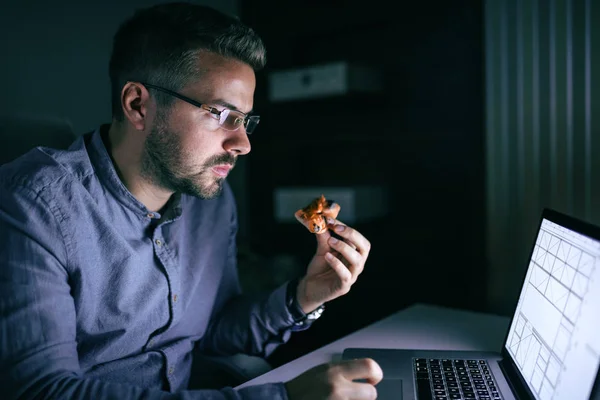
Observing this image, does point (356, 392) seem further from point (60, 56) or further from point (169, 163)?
point (60, 56)

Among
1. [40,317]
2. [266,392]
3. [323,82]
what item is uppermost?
[323,82]

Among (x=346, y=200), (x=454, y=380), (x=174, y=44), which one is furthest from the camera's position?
(x=346, y=200)

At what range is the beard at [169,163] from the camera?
1.23 meters

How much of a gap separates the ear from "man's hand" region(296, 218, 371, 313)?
54cm

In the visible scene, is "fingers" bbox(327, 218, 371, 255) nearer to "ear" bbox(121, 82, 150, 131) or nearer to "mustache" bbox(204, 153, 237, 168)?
"mustache" bbox(204, 153, 237, 168)

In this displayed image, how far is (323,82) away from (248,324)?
4.63 feet

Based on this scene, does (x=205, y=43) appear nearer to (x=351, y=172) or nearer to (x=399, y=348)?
(x=399, y=348)

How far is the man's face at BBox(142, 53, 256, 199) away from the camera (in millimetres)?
1231

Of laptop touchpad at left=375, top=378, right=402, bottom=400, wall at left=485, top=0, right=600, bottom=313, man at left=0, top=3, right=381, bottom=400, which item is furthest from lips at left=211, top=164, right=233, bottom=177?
wall at left=485, top=0, right=600, bottom=313

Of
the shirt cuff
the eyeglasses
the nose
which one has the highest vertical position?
the eyeglasses

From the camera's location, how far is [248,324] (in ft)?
4.53

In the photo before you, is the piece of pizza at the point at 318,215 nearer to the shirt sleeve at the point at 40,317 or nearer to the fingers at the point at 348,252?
the fingers at the point at 348,252

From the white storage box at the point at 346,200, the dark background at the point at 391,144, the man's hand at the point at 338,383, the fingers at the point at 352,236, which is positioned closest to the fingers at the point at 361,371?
the man's hand at the point at 338,383

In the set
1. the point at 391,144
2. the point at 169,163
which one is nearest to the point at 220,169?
the point at 169,163
